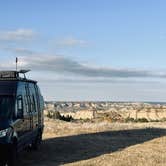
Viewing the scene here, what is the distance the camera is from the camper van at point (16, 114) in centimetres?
1509

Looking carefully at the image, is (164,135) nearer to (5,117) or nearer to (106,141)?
(106,141)

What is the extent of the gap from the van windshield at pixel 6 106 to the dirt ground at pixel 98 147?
6.96 ft

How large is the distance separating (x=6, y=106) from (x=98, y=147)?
6.59 meters

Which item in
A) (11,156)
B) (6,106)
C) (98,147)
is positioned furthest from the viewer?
(98,147)

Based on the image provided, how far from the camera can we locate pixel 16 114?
621 inches

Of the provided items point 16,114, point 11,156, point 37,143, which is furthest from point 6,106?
point 37,143

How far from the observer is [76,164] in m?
16.8

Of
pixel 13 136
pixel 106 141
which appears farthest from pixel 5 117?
pixel 106 141

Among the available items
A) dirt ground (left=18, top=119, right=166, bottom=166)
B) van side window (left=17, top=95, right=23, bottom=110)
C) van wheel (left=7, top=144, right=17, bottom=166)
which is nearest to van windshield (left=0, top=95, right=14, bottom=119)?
van side window (left=17, top=95, right=23, bottom=110)

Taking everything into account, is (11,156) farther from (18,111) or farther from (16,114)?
(18,111)

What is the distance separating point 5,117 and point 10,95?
881 mm

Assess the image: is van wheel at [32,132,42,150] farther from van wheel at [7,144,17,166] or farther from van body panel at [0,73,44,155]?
van wheel at [7,144,17,166]

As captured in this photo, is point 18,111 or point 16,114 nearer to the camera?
point 16,114

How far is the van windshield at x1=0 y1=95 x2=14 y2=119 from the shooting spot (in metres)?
15.5
